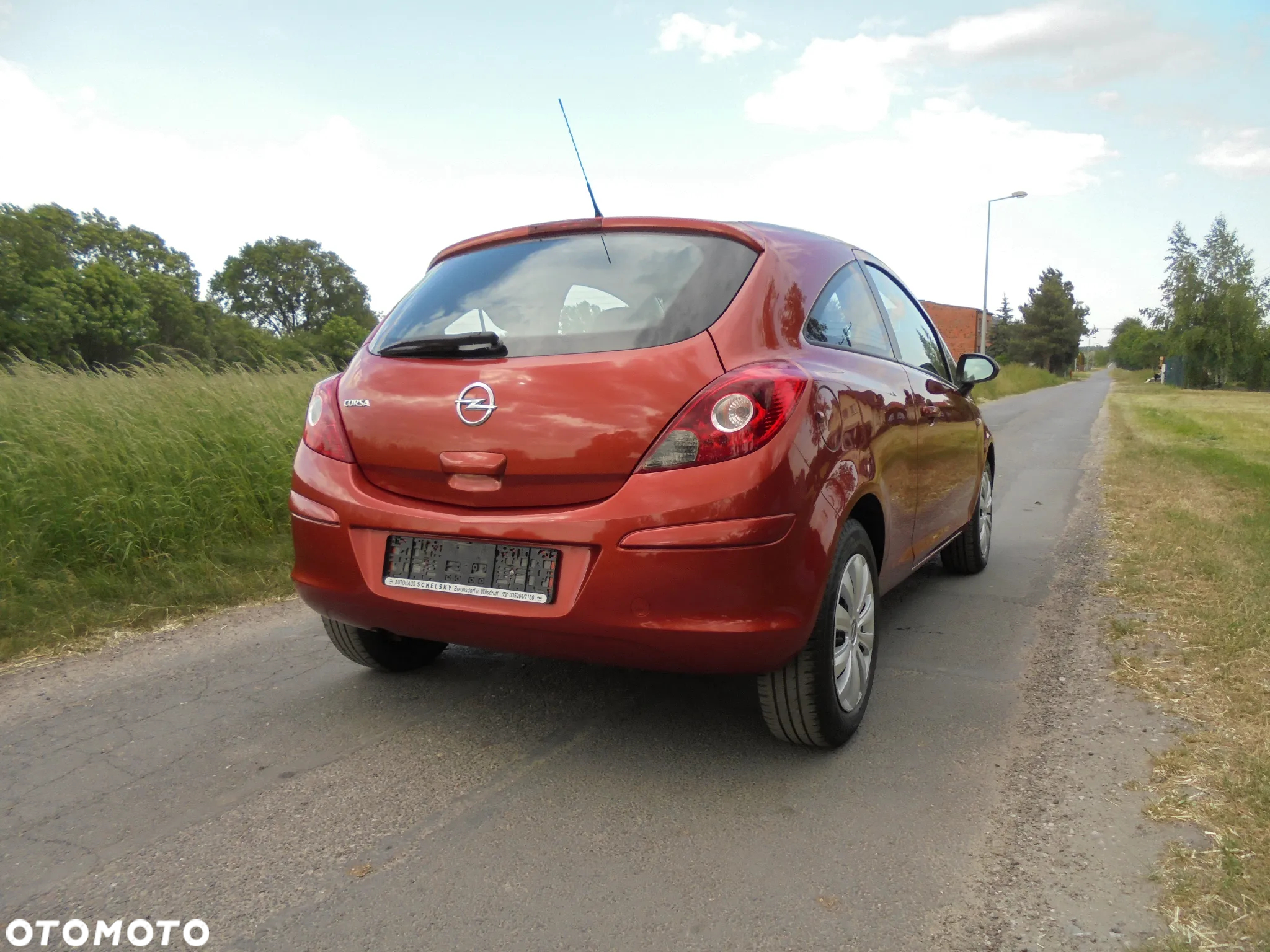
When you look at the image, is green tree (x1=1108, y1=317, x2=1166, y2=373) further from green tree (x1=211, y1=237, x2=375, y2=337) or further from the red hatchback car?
the red hatchback car

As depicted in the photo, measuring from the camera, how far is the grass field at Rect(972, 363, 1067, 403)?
33469mm

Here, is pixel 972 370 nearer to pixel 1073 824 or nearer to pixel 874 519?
pixel 874 519

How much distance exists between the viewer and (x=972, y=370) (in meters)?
5.19

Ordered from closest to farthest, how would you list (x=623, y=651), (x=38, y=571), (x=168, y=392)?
(x=623, y=651), (x=38, y=571), (x=168, y=392)

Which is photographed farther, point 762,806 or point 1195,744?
point 1195,744

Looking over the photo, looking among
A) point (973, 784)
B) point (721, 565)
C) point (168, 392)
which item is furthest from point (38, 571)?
point (973, 784)

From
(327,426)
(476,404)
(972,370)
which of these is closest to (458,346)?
(476,404)

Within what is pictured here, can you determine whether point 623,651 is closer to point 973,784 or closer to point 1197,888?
point 973,784

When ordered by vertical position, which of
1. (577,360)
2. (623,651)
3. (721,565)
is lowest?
(623,651)

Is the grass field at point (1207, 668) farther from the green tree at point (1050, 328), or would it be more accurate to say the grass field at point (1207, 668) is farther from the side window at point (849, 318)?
the green tree at point (1050, 328)

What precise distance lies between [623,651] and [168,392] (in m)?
5.49

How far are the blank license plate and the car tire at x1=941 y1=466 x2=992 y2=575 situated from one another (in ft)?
10.9

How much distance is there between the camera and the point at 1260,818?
2.48 meters

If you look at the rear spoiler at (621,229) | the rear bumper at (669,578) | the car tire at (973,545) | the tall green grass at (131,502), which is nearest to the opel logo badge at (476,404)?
the rear bumper at (669,578)
